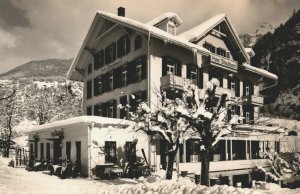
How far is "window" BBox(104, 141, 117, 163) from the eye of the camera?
2334 centimetres

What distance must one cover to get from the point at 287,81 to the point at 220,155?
30.0m

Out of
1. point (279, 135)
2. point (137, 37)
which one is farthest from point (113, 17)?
point (279, 135)

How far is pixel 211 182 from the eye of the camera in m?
24.5

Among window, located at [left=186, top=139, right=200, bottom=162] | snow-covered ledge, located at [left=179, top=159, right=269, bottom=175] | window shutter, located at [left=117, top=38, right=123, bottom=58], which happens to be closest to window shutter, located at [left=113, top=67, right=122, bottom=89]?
window shutter, located at [left=117, top=38, right=123, bottom=58]

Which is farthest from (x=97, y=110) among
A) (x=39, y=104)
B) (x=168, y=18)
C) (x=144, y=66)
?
(x=39, y=104)

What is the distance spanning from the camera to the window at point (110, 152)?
76.6 ft

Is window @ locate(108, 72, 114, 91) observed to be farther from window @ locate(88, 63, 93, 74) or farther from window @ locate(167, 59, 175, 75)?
window @ locate(167, 59, 175, 75)

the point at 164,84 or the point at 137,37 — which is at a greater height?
the point at 137,37

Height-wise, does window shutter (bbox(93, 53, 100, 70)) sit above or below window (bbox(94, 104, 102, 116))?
above

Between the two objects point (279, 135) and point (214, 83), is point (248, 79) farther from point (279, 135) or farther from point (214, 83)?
point (214, 83)

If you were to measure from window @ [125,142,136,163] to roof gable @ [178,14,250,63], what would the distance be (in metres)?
9.13

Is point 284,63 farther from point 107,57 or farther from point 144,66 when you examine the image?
point 144,66

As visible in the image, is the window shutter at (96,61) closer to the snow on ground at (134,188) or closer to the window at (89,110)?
the window at (89,110)

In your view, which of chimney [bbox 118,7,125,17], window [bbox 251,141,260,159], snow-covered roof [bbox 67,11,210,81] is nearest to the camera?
snow-covered roof [bbox 67,11,210,81]
